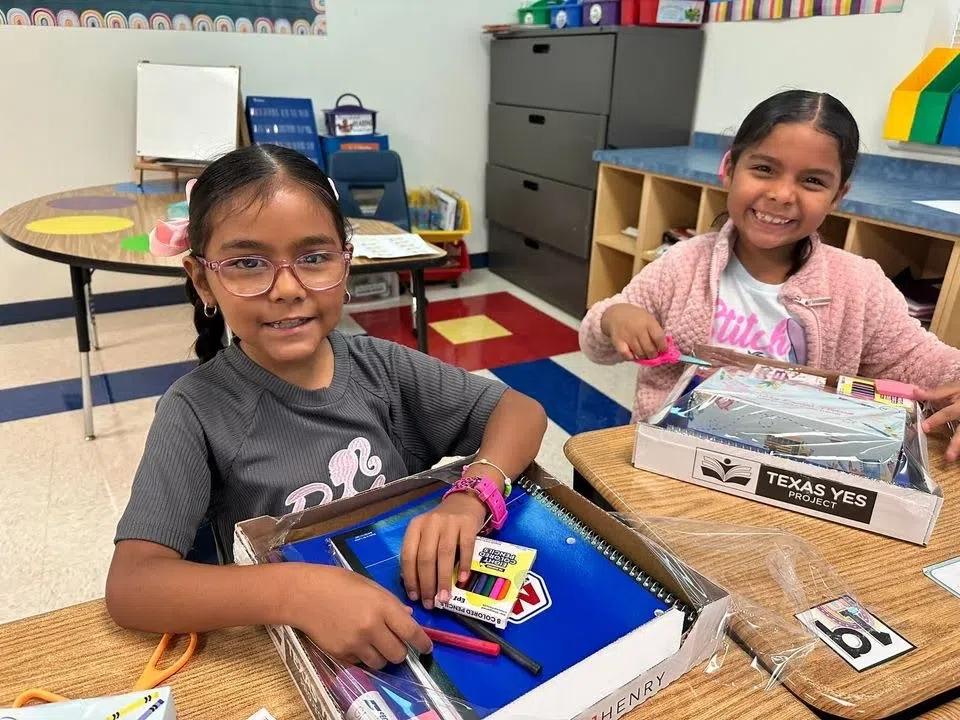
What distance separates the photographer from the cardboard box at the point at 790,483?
750 mm

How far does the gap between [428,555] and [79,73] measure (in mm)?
3176

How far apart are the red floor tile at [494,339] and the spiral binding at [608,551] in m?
1.93

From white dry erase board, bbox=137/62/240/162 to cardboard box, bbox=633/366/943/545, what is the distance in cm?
260

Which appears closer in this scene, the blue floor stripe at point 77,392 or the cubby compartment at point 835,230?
the cubby compartment at point 835,230

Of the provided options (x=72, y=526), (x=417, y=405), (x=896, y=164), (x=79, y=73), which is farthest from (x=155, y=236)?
(x=79, y=73)

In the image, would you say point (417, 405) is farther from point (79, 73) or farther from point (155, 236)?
point (79, 73)

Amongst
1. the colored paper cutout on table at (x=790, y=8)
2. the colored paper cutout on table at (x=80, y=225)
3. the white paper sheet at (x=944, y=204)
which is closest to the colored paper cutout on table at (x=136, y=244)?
the colored paper cutout on table at (x=80, y=225)

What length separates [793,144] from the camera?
1087 millimetres

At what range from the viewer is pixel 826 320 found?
3.83 ft

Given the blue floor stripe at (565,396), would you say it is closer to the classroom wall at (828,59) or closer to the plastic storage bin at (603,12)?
the classroom wall at (828,59)

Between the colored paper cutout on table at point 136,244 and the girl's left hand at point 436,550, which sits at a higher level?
the girl's left hand at point 436,550

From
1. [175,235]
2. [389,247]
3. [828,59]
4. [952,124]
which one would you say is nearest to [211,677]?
[175,235]

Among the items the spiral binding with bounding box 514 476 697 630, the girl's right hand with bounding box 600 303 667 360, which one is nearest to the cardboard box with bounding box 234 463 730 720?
the spiral binding with bounding box 514 476 697 630

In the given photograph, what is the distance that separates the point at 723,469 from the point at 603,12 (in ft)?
8.83
